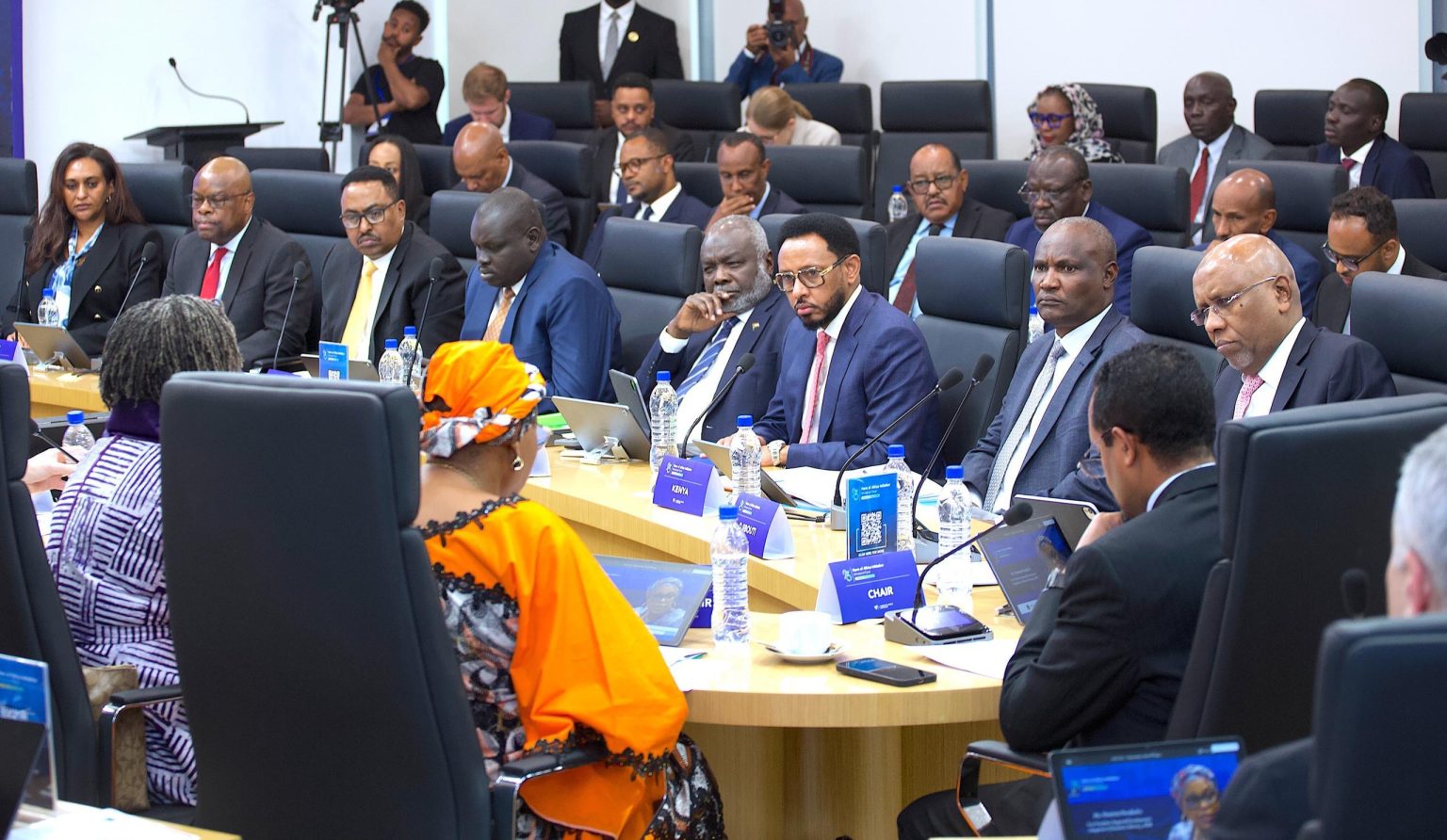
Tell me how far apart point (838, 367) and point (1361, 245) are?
66.2 inches

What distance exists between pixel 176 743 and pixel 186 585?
1.71ft

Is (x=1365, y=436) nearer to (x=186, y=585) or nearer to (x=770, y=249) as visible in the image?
(x=186, y=585)

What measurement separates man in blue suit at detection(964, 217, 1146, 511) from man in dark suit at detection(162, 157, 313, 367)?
107 inches

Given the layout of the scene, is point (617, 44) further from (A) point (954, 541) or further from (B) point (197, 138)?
(A) point (954, 541)

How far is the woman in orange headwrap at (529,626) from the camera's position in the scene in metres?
2.14

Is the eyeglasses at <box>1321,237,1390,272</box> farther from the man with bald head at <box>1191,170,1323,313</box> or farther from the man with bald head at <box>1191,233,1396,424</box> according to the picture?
the man with bald head at <box>1191,233,1396,424</box>

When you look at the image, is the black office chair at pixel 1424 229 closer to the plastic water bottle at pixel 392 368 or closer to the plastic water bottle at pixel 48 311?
the plastic water bottle at pixel 392 368

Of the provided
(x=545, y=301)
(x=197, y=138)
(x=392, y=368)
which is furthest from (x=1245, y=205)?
(x=197, y=138)

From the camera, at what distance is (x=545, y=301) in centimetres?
482

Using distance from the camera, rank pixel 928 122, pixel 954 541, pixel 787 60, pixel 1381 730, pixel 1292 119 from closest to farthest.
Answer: pixel 1381 730 < pixel 954 541 < pixel 1292 119 < pixel 928 122 < pixel 787 60

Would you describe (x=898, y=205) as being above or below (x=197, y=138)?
below

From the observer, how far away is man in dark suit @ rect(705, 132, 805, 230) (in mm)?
6145

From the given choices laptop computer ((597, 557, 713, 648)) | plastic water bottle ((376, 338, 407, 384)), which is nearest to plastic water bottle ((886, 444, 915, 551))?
laptop computer ((597, 557, 713, 648))

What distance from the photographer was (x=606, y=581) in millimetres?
2201
